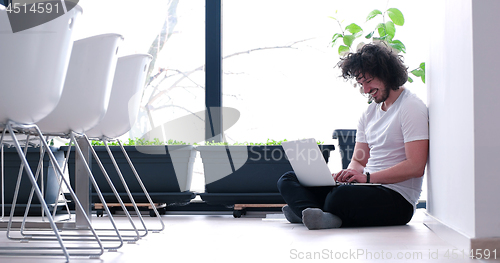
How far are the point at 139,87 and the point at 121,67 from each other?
126mm

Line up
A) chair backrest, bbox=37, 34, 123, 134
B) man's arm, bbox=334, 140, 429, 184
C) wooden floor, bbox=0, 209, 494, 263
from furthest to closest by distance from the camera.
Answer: man's arm, bbox=334, 140, 429, 184
chair backrest, bbox=37, 34, 123, 134
wooden floor, bbox=0, 209, 494, 263

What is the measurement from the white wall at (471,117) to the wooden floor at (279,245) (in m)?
0.16

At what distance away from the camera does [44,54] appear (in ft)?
4.59

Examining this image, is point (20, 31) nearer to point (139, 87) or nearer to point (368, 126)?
point (139, 87)

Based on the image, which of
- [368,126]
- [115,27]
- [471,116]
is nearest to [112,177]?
[115,27]

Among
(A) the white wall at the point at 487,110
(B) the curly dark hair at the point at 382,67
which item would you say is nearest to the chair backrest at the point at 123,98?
(B) the curly dark hair at the point at 382,67

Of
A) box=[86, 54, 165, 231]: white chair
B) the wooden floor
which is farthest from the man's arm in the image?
box=[86, 54, 165, 231]: white chair

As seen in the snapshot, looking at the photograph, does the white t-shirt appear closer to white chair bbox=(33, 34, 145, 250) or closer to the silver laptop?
the silver laptop

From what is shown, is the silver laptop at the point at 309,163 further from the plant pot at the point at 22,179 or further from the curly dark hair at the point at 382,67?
the plant pot at the point at 22,179

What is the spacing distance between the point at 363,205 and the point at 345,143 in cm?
89

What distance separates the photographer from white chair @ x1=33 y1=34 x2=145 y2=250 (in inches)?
70.5

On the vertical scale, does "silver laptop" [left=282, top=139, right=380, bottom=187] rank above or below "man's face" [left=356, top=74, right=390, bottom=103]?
below

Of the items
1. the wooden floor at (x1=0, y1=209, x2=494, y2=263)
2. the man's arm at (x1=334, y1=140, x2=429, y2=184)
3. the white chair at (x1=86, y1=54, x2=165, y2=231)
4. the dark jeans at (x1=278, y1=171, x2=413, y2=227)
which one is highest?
the white chair at (x1=86, y1=54, x2=165, y2=231)

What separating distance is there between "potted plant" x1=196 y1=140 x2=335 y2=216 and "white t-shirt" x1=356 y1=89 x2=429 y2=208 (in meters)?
0.65
